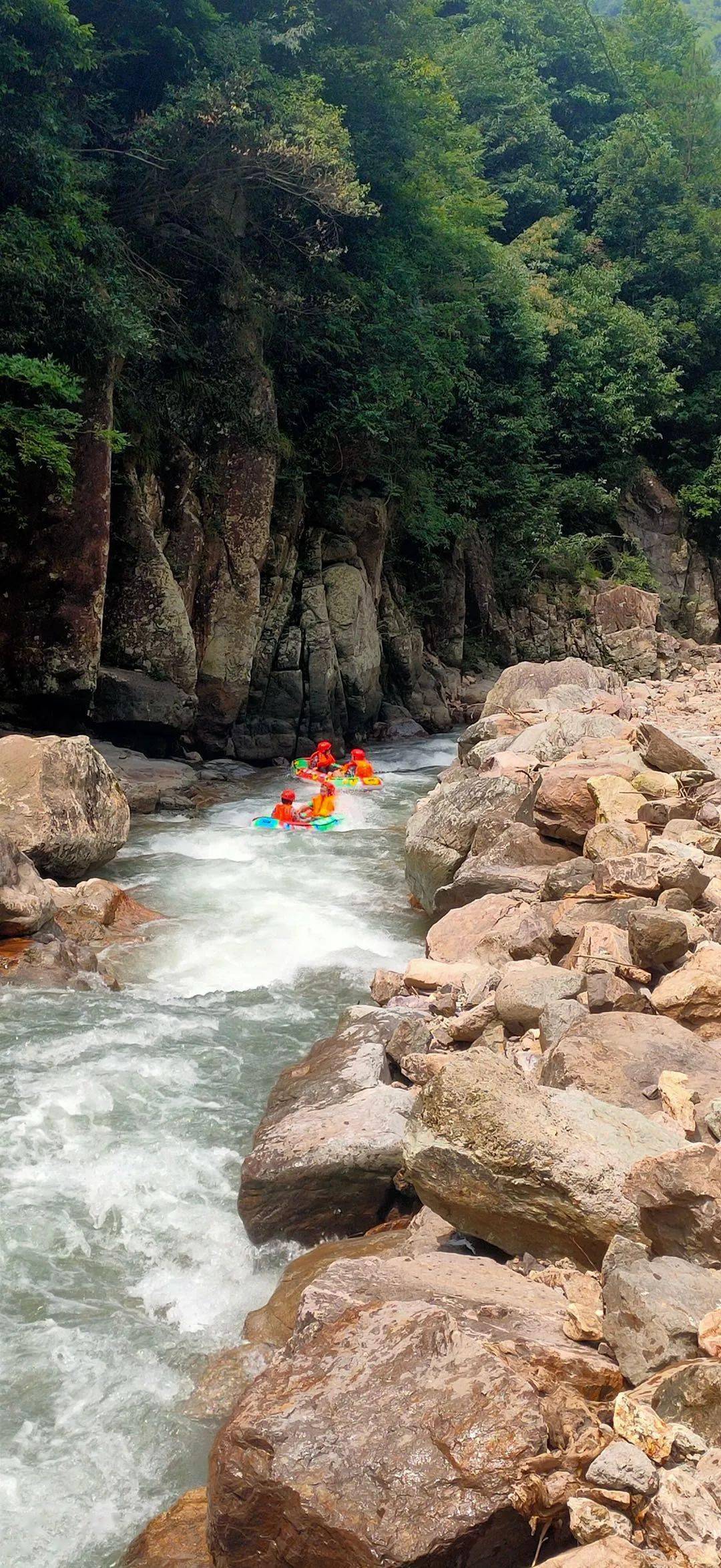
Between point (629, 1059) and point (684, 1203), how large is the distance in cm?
131

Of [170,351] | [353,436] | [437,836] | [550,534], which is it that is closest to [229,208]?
[170,351]

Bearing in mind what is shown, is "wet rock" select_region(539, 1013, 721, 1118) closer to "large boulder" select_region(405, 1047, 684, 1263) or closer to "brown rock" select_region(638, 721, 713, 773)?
"large boulder" select_region(405, 1047, 684, 1263)

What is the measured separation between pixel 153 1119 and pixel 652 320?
99.5 ft

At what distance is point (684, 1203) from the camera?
3287 millimetres

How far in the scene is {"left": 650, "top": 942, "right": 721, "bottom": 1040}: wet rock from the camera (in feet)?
16.4

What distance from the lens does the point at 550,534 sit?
88.0 ft

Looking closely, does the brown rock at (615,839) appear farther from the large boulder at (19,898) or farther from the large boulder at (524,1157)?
the large boulder at (19,898)

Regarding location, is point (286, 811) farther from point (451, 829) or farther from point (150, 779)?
point (451, 829)

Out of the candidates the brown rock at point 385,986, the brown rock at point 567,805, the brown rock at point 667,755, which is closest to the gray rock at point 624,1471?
the brown rock at point 385,986

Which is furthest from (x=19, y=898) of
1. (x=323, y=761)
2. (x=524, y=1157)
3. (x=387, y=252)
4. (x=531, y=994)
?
(x=387, y=252)

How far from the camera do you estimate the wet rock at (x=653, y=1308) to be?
2.89 meters

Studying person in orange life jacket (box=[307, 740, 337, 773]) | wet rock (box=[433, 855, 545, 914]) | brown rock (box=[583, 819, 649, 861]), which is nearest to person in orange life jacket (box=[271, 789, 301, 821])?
person in orange life jacket (box=[307, 740, 337, 773])

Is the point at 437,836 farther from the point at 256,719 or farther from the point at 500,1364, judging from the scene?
the point at 256,719

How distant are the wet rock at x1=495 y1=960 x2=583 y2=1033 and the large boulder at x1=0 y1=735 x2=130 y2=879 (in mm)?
5170
